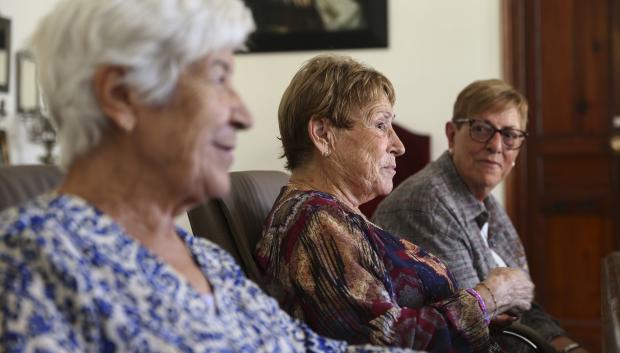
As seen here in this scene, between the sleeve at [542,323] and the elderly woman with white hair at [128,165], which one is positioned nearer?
the elderly woman with white hair at [128,165]

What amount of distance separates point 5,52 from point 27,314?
4.04 metres

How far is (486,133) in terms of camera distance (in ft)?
8.89

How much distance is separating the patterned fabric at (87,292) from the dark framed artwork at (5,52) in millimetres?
3843

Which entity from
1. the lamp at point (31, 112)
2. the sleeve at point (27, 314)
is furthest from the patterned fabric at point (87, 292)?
the lamp at point (31, 112)

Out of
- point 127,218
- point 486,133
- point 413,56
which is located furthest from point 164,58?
point 413,56

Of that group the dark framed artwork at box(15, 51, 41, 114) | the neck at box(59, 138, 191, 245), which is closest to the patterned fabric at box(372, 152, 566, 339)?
the neck at box(59, 138, 191, 245)

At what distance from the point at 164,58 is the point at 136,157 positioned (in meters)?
0.13

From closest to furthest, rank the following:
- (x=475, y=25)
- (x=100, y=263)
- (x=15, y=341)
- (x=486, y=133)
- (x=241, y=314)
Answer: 1. (x=15, y=341)
2. (x=100, y=263)
3. (x=241, y=314)
4. (x=486, y=133)
5. (x=475, y=25)

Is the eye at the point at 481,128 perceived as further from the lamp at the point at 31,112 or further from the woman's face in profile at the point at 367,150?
the lamp at the point at 31,112

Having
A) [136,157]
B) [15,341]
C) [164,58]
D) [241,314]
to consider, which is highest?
[164,58]

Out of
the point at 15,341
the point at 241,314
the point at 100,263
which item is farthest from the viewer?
the point at 241,314

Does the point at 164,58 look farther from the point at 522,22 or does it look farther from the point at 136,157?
the point at 522,22

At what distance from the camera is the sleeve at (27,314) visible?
3.08 feet

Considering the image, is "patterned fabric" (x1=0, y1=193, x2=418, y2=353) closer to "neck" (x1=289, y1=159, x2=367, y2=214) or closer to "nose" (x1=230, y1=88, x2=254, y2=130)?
"nose" (x1=230, y1=88, x2=254, y2=130)
